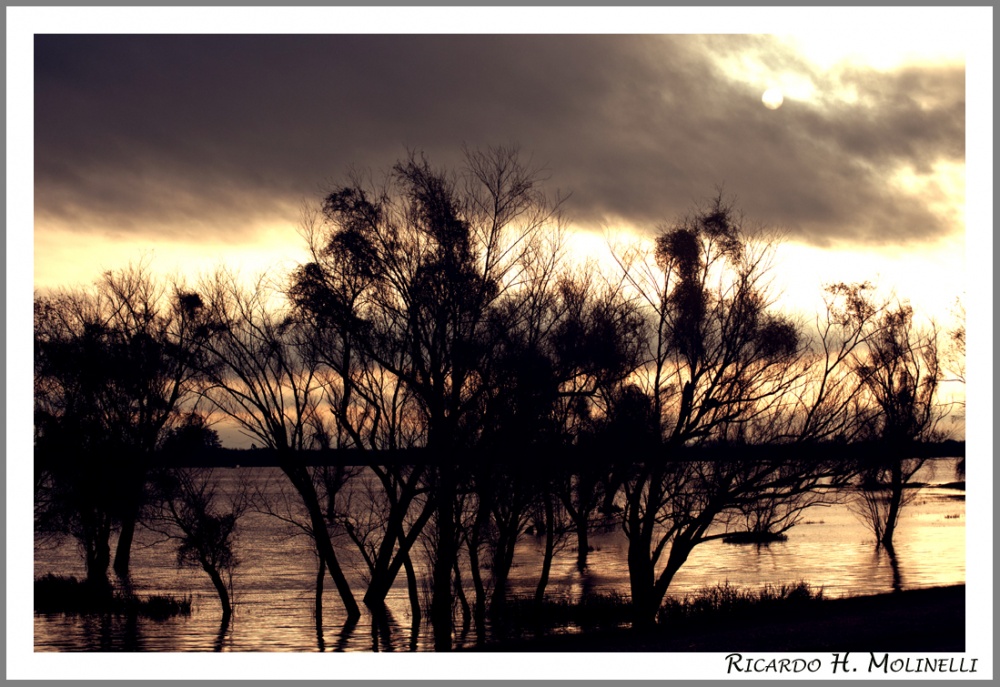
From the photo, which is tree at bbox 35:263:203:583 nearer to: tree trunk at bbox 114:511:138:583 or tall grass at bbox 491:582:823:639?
tree trunk at bbox 114:511:138:583

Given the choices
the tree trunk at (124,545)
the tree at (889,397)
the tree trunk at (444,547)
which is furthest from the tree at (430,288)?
the tree trunk at (124,545)

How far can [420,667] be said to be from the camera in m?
12.3

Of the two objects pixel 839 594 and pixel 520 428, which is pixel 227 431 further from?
pixel 839 594

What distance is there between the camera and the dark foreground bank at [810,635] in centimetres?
1376

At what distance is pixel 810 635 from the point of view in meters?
14.8

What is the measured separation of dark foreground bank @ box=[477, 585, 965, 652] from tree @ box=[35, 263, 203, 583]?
2390 centimetres

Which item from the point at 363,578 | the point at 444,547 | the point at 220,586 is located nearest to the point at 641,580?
the point at 444,547

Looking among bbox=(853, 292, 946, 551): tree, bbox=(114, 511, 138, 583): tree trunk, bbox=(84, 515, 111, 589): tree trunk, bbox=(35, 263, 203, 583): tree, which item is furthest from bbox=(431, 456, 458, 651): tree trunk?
bbox=(84, 515, 111, 589): tree trunk

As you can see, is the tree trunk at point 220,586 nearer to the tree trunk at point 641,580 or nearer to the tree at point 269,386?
the tree at point 269,386

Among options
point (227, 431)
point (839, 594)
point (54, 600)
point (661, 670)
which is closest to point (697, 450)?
point (661, 670)

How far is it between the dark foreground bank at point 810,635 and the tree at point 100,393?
78.4 feet

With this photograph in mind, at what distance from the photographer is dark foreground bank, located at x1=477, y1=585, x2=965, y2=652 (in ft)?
45.1

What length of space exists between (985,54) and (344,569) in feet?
146

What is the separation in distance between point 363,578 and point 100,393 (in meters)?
13.5
